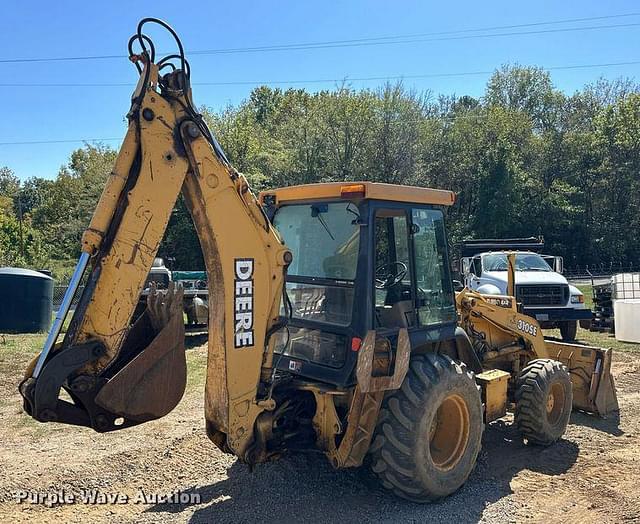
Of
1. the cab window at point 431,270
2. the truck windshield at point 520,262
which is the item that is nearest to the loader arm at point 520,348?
the cab window at point 431,270

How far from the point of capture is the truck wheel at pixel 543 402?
5617mm

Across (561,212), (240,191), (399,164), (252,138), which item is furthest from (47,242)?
(240,191)

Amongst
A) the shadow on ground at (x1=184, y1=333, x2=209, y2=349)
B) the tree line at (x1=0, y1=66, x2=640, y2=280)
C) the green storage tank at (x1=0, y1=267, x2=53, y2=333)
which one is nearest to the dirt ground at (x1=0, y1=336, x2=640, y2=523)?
the shadow on ground at (x1=184, y1=333, x2=209, y2=349)

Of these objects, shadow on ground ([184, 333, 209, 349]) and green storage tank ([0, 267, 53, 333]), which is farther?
green storage tank ([0, 267, 53, 333])

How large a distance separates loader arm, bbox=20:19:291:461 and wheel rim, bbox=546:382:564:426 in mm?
3393

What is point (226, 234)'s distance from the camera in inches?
148

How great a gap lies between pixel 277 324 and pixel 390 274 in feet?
4.12

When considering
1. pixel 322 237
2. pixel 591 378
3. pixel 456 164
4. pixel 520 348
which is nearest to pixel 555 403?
pixel 520 348

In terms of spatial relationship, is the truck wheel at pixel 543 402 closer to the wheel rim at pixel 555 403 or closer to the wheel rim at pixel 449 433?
the wheel rim at pixel 555 403

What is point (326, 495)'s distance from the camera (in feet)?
14.7

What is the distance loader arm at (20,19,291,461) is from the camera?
3.34 metres

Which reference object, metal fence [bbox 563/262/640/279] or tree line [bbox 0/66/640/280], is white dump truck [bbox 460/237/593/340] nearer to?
tree line [bbox 0/66/640/280]

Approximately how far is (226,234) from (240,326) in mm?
606

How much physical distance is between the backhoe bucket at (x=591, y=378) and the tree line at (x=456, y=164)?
1792 cm
